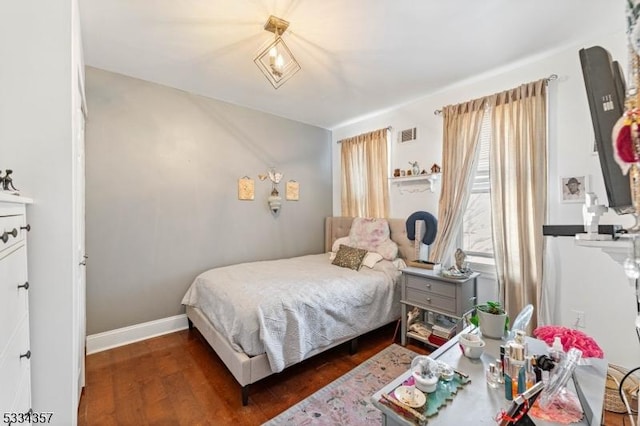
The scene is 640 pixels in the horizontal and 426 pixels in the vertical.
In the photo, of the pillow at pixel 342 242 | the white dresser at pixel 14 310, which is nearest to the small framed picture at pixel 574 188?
the pillow at pixel 342 242

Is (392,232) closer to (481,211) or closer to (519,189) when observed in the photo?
(481,211)

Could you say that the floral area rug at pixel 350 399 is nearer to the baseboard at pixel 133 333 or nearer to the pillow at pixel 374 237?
the pillow at pixel 374 237

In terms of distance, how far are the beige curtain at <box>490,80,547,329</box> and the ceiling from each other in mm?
416

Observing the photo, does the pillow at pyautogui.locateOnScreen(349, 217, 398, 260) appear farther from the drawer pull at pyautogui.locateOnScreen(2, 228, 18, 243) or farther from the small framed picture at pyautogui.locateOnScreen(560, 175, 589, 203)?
the drawer pull at pyautogui.locateOnScreen(2, 228, 18, 243)

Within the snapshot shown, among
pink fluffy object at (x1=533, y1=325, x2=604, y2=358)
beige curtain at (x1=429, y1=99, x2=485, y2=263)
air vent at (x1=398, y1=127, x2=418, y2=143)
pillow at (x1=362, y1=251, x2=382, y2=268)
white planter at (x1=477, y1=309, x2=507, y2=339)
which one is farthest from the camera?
air vent at (x1=398, y1=127, x2=418, y2=143)

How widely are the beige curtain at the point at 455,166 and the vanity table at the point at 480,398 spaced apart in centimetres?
153

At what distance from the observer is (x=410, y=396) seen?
102 cm

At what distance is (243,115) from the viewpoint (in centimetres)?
342

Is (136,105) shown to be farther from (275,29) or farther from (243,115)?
(275,29)

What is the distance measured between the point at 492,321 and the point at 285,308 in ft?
4.25

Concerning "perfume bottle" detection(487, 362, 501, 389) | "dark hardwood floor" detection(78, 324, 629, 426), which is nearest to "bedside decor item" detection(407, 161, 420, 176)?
"dark hardwood floor" detection(78, 324, 629, 426)

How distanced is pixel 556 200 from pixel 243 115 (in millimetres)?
3377

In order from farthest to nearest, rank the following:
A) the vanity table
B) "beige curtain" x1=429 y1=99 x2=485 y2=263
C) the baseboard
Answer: "beige curtain" x1=429 y1=99 x2=485 y2=263 → the baseboard → the vanity table

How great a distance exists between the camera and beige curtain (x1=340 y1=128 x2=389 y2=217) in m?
3.51
